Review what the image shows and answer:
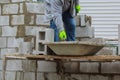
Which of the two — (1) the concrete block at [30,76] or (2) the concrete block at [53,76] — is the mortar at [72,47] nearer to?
(2) the concrete block at [53,76]

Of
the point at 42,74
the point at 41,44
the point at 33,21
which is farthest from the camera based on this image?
the point at 33,21

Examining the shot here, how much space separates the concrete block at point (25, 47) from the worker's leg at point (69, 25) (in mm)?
773

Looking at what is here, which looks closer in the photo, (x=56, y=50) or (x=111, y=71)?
(x=56, y=50)

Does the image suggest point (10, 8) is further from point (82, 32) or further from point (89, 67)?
point (89, 67)

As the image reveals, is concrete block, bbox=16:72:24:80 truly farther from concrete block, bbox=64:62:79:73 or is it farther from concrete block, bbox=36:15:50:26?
concrete block, bbox=36:15:50:26

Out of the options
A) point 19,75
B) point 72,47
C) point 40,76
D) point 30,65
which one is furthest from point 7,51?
point 72,47

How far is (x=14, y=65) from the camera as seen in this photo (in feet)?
25.0

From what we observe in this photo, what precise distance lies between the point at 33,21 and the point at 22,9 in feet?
1.15

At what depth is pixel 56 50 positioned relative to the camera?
246 inches

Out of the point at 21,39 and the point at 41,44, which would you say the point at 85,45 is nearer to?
the point at 41,44

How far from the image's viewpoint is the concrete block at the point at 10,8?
8.23 m

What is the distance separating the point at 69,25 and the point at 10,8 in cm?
156

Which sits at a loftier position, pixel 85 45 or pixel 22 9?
pixel 22 9

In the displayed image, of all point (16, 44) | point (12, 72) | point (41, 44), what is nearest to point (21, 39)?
point (16, 44)
